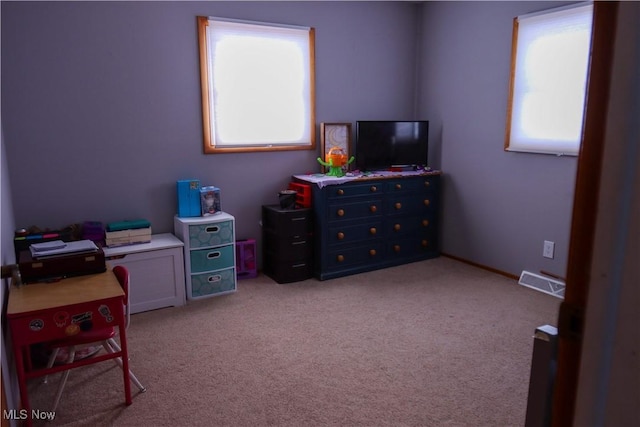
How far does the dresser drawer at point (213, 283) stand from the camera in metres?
3.63

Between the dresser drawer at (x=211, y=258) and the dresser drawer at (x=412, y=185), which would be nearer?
the dresser drawer at (x=211, y=258)

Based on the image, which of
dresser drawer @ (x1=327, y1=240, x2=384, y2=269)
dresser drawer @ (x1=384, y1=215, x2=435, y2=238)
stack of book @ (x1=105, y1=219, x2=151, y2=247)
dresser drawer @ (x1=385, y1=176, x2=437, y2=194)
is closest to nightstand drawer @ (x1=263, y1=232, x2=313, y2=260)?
dresser drawer @ (x1=327, y1=240, x2=384, y2=269)

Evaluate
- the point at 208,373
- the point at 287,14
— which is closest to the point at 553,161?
the point at 287,14

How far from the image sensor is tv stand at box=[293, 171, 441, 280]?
405 centimetres

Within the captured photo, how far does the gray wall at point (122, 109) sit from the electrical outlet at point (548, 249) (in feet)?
7.25

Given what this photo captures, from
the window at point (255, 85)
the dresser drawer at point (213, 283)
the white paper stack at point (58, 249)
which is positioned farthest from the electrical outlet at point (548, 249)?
the white paper stack at point (58, 249)

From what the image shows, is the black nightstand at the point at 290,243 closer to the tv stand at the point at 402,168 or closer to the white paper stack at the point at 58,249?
the tv stand at the point at 402,168

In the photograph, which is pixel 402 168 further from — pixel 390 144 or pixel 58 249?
pixel 58 249

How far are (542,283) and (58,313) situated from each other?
3460 millimetres

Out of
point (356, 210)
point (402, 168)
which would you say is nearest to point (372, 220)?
point (356, 210)

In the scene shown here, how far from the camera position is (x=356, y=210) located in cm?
416

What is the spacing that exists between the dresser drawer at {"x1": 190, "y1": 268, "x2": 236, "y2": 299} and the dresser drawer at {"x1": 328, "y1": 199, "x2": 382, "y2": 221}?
38.8 inches

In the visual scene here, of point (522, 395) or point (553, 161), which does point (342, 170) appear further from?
point (522, 395)

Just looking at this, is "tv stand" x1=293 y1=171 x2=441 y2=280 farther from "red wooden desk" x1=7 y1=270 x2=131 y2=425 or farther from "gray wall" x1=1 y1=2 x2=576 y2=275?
"red wooden desk" x1=7 y1=270 x2=131 y2=425
